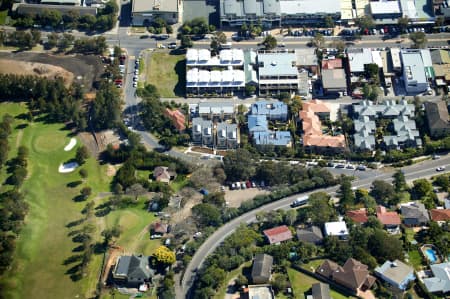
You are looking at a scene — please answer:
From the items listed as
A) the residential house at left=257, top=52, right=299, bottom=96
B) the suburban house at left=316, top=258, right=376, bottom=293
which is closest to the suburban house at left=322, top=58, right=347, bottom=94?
the residential house at left=257, top=52, right=299, bottom=96

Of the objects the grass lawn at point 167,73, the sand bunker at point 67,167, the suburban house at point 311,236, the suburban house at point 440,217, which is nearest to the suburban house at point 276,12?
the grass lawn at point 167,73

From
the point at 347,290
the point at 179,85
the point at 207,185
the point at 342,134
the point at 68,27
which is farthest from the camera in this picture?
the point at 68,27

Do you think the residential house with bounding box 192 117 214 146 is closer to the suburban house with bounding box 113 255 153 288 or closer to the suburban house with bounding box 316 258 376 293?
the suburban house with bounding box 113 255 153 288

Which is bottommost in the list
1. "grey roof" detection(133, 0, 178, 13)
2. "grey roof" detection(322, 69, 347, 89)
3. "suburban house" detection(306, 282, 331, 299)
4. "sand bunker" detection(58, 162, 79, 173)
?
"suburban house" detection(306, 282, 331, 299)

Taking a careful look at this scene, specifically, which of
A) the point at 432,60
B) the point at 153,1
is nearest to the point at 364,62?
the point at 432,60

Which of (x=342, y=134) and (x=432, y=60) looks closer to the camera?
(x=342, y=134)

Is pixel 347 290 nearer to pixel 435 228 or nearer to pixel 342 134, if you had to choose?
pixel 435 228

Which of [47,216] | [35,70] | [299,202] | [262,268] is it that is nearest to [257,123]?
[299,202]

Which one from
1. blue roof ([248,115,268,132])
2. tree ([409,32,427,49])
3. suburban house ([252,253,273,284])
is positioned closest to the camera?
suburban house ([252,253,273,284])
